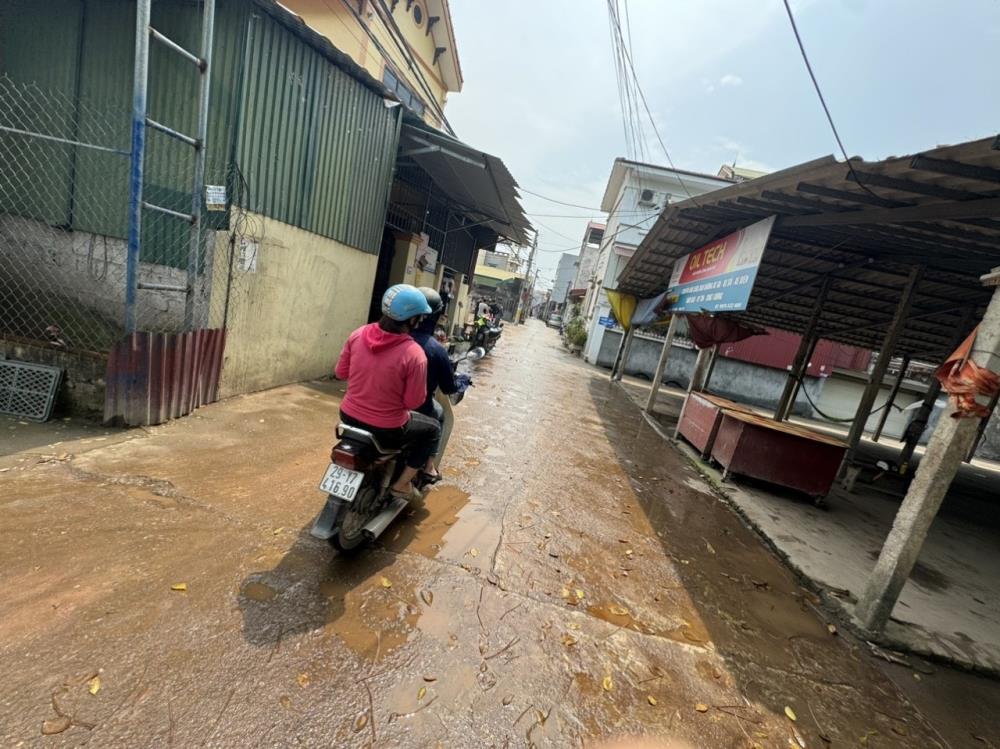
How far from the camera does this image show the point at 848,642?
10.7ft

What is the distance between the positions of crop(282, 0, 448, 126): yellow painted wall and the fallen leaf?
9427mm

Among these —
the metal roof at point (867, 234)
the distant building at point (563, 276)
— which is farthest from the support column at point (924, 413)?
the distant building at point (563, 276)

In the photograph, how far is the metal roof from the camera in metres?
3.62

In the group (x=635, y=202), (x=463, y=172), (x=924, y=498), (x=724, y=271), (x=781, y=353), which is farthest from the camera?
(x=635, y=202)

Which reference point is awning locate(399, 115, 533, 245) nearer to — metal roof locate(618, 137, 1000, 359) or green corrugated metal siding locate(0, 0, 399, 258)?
green corrugated metal siding locate(0, 0, 399, 258)

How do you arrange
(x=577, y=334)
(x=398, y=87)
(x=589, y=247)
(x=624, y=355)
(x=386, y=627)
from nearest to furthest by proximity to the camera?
(x=386, y=627) → (x=398, y=87) → (x=624, y=355) → (x=577, y=334) → (x=589, y=247)

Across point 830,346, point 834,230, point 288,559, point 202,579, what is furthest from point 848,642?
point 830,346

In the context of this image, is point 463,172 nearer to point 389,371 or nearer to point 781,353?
point 389,371

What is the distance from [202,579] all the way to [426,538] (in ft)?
4.70

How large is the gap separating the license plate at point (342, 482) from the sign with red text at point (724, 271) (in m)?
4.82

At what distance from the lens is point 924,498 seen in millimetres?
3146

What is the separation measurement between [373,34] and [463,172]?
15.2ft

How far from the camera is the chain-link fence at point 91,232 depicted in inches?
192

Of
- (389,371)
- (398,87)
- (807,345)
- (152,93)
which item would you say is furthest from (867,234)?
(398,87)
